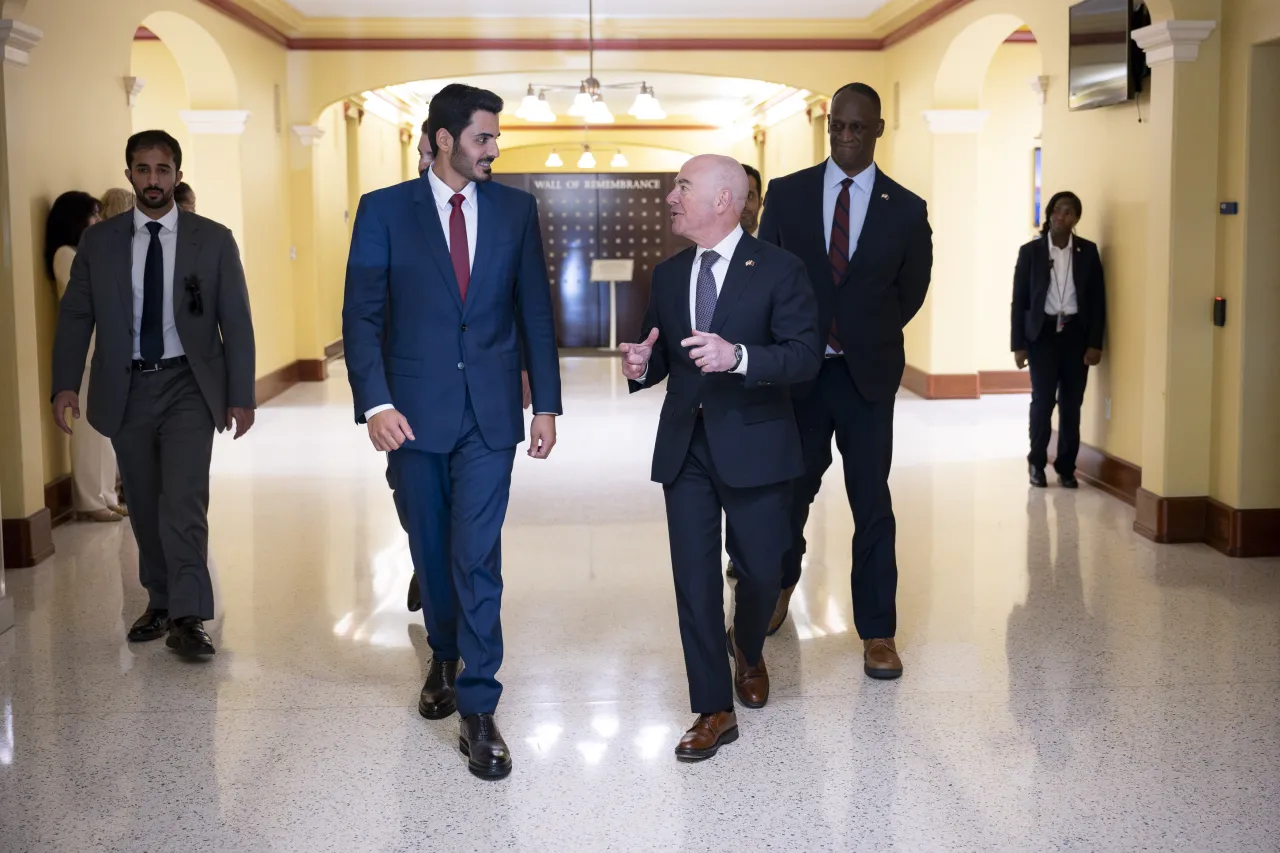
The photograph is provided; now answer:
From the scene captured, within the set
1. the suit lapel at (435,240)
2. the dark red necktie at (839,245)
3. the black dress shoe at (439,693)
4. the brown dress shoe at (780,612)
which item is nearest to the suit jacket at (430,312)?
the suit lapel at (435,240)

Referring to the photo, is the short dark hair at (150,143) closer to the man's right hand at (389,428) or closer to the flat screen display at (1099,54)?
the man's right hand at (389,428)

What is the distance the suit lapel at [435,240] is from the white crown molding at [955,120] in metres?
8.66

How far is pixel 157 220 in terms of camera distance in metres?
4.55

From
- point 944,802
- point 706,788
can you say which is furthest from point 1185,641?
point 706,788

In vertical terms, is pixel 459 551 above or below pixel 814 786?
above

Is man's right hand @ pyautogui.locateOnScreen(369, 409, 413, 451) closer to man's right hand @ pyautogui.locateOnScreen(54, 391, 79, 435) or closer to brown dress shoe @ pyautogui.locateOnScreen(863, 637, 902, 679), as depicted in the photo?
man's right hand @ pyautogui.locateOnScreen(54, 391, 79, 435)

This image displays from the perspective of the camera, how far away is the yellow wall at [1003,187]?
1230 cm

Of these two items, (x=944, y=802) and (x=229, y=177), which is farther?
(x=229, y=177)

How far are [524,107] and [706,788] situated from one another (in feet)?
29.2

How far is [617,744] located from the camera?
12.5 feet

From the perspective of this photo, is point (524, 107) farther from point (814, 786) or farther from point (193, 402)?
point (814, 786)

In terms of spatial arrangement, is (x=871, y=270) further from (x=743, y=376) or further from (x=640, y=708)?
(x=640, y=708)

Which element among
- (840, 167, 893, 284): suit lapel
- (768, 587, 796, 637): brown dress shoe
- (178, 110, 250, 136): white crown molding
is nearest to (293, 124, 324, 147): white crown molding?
(178, 110, 250, 136): white crown molding

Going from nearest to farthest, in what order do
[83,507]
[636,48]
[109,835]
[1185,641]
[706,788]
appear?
[109,835] → [706,788] → [1185,641] → [83,507] → [636,48]
